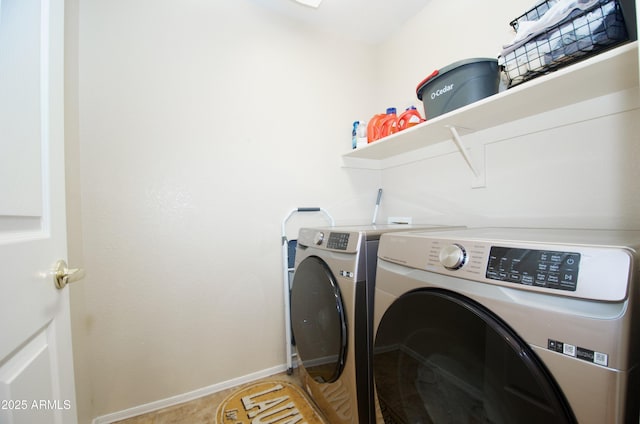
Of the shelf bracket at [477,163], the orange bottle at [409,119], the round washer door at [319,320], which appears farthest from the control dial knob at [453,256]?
the orange bottle at [409,119]

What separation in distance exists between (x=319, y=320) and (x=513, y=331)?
2.76 feet

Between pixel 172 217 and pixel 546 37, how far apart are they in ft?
6.18

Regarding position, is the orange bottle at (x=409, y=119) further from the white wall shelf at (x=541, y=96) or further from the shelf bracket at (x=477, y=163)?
the shelf bracket at (x=477, y=163)

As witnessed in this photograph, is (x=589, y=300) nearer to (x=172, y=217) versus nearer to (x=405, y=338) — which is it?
(x=405, y=338)

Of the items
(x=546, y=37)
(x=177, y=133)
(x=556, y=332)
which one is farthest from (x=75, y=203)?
(x=546, y=37)

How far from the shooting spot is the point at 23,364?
0.50 m

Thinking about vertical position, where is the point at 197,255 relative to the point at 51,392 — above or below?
above

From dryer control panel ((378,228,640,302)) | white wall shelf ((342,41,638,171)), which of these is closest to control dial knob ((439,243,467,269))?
dryer control panel ((378,228,640,302))

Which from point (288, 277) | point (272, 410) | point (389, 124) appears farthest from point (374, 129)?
point (272, 410)

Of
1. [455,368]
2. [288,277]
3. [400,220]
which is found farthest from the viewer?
[400,220]

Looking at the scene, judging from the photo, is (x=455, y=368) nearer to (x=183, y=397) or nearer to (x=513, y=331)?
(x=513, y=331)

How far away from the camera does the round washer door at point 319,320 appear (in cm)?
107

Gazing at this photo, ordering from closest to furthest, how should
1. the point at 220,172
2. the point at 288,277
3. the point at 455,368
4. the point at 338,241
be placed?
the point at 455,368 → the point at 338,241 → the point at 220,172 → the point at 288,277

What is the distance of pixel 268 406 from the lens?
143 cm
